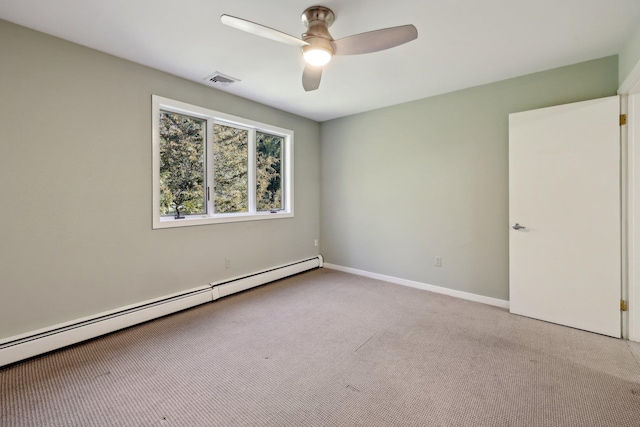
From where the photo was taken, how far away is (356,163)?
439cm

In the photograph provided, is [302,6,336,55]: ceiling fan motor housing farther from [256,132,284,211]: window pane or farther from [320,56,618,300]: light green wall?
[256,132,284,211]: window pane

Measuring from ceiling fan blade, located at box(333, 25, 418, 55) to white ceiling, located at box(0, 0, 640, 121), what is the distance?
0.22 metres

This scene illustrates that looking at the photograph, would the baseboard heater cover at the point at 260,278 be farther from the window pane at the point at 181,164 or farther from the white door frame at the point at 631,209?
the white door frame at the point at 631,209

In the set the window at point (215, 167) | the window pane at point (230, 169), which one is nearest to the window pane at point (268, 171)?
the window at point (215, 167)

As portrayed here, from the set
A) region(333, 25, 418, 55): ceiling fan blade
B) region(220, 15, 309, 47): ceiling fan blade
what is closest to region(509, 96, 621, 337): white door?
region(333, 25, 418, 55): ceiling fan blade

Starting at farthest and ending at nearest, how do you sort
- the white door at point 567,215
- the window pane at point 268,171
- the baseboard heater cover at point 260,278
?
the window pane at point 268,171
the baseboard heater cover at point 260,278
the white door at point 567,215

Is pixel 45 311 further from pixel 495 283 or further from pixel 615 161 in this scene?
pixel 615 161

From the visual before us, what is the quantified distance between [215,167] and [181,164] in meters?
0.43

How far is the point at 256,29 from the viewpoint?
5.70 ft

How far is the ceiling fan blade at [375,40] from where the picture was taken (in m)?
Answer: 1.69

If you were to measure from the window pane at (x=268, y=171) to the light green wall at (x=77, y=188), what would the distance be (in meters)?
1.04

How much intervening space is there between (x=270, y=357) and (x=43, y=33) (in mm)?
3140

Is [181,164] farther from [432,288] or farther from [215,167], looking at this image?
[432,288]

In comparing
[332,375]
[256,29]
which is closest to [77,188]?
[256,29]
